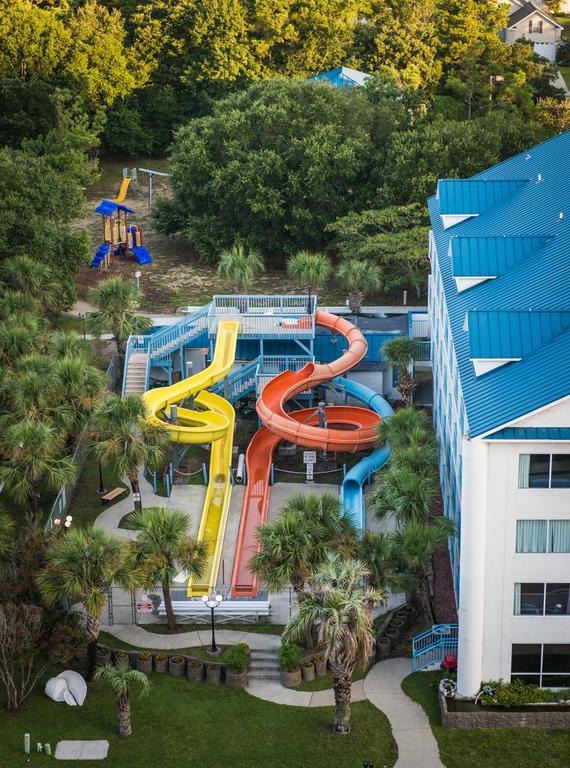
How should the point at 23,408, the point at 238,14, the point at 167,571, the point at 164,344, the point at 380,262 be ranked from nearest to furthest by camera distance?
the point at 167,571 < the point at 23,408 < the point at 164,344 < the point at 380,262 < the point at 238,14

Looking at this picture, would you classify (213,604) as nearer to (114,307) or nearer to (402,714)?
(402,714)

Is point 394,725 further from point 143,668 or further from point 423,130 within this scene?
point 423,130

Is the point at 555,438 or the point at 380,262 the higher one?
the point at 555,438

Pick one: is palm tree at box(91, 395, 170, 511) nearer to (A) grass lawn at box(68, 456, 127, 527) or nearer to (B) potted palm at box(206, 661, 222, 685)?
(A) grass lawn at box(68, 456, 127, 527)

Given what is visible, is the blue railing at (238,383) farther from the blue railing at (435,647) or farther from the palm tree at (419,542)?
the blue railing at (435,647)

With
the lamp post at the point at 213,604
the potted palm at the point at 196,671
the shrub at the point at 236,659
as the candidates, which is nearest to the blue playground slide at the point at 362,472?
the lamp post at the point at 213,604

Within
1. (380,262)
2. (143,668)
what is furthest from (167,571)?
(380,262)
